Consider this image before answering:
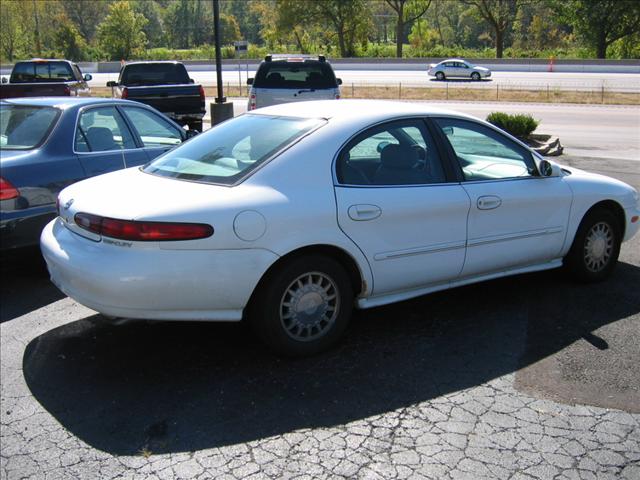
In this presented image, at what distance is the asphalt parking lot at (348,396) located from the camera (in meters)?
3.24

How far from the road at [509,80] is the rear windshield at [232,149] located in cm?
2967

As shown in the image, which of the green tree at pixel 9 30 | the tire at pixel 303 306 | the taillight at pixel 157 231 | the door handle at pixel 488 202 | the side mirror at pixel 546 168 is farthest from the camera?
the green tree at pixel 9 30

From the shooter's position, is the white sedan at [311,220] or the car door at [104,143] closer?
the white sedan at [311,220]

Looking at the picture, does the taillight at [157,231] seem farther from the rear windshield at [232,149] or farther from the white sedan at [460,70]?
the white sedan at [460,70]

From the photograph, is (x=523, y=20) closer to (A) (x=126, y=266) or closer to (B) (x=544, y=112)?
(B) (x=544, y=112)

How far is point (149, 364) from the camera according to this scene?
4.26 metres

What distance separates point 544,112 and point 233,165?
23136 mm

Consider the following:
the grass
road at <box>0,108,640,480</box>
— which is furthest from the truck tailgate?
the grass

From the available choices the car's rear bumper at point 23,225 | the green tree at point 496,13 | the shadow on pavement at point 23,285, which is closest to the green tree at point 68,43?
the green tree at point 496,13

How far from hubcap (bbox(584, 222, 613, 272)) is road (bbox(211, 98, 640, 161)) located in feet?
30.2

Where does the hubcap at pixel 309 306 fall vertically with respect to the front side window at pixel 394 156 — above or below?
below

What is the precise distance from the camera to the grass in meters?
30.5

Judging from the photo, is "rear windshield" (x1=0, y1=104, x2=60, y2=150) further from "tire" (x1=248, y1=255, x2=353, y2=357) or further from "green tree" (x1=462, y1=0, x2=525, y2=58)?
"green tree" (x1=462, y1=0, x2=525, y2=58)

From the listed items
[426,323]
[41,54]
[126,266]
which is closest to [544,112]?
[426,323]
